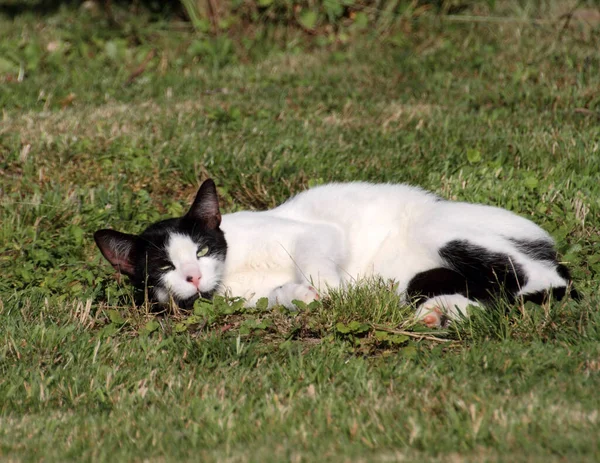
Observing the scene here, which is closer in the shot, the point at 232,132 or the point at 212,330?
the point at 212,330

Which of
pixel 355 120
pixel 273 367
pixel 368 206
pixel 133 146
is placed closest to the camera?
pixel 273 367

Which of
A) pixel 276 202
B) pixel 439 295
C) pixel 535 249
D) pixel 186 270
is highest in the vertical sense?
pixel 535 249

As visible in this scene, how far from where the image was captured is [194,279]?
3.81 metres

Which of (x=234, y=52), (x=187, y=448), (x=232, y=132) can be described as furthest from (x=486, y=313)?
(x=234, y=52)

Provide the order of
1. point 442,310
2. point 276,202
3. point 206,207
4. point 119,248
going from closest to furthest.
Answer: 1. point 442,310
2. point 119,248
3. point 206,207
4. point 276,202

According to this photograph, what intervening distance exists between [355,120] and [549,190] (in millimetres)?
2012

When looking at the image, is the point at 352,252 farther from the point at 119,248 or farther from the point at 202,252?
the point at 119,248

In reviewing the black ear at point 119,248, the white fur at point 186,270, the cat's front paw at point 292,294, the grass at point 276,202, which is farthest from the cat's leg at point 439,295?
the black ear at point 119,248

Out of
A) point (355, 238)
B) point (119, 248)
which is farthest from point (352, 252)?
point (119, 248)

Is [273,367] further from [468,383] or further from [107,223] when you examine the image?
[107,223]

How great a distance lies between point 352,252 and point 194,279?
899mm

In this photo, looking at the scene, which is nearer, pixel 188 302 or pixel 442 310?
pixel 442 310

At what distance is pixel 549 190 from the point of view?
4.78m

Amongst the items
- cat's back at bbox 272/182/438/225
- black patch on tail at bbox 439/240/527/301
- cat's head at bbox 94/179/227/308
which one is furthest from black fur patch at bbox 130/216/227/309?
black patch on tail at bbox 439/240/527/301
